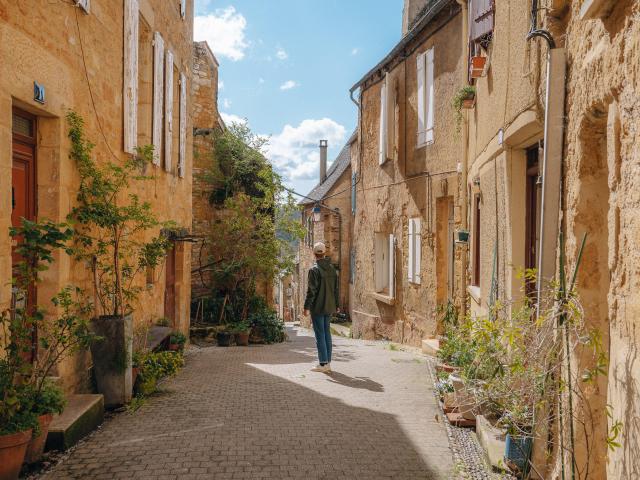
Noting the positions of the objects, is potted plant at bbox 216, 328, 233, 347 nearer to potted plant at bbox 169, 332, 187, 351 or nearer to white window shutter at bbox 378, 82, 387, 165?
potted plant at bbox 169, 332, 187, 351

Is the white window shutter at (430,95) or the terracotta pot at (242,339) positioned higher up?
the white window shutter at (430,95)

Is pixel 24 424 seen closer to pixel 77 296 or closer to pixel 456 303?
pixel 77 296

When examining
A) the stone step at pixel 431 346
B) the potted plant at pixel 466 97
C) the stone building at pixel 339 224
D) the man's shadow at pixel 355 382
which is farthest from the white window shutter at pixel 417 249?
the stone building at pixel 339 224

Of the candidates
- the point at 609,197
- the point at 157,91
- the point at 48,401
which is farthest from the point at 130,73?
the point at 609,197

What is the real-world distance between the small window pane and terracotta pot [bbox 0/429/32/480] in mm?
2167

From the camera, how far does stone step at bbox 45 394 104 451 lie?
373cm

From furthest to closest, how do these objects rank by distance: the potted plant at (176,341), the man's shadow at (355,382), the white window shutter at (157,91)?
the potted plant at (176,341)
the white window shutter at (157,91)
the man's shadow at (355,382)

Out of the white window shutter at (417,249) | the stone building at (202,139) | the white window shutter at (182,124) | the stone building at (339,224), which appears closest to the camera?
the white window shutter at (182,124)

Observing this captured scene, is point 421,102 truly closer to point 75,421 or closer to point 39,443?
point 75,421

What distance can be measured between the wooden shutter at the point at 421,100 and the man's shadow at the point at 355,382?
4.73 m

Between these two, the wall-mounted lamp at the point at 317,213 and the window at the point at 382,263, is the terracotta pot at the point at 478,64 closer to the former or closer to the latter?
the window at the point at 382,263

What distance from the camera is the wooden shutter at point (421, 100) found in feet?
32.0

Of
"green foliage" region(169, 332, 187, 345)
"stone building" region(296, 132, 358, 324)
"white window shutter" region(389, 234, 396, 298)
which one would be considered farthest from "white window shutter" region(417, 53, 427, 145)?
"stone building" region(296, 132, 358, 324)

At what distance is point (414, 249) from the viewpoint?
32.4 ft
